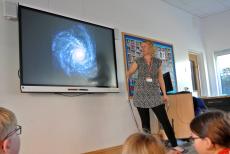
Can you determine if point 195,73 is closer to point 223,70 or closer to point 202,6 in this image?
point 223,70

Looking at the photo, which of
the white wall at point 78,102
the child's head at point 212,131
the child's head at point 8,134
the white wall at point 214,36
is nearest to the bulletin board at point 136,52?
the white wall at point 78,102

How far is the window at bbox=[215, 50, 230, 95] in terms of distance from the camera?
634 cm

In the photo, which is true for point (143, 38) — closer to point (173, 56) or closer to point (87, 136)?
point (173, 56)

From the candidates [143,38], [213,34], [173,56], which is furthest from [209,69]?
[143,38]

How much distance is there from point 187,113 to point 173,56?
1.58 metres

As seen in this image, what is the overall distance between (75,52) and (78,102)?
0.61 m

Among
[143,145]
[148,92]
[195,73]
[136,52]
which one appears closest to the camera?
[143,145]

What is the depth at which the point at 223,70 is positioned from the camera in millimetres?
6418

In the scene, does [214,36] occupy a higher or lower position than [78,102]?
higher

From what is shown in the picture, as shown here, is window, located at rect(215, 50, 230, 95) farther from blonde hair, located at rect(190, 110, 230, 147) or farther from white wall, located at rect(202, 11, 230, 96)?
blonde hair, located at rect(190, 110, 230, 147)

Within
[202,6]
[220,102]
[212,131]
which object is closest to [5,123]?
[212,131]

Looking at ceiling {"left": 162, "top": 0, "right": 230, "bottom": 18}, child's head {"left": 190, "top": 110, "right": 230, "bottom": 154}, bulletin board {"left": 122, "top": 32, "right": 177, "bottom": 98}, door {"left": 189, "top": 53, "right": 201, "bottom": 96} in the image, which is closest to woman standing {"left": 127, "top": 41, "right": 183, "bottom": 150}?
bulletin board {"left": 122, "top": 32, "right": 177, "bottom": 98}

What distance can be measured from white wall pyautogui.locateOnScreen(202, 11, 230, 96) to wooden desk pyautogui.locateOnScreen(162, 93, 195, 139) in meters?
2.74

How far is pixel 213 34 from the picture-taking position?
6.48 metres
